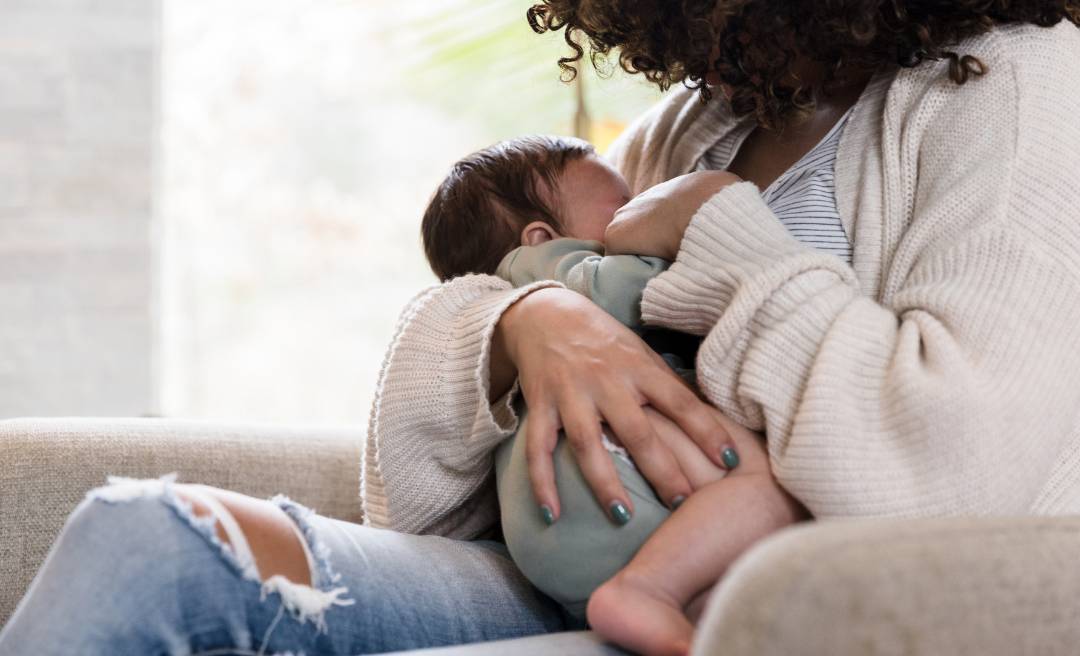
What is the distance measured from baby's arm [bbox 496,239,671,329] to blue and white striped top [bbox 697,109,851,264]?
0.16m

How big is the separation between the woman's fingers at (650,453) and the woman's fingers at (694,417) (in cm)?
2

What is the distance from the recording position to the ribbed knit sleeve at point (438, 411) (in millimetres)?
951

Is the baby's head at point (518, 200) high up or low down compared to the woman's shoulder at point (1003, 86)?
down

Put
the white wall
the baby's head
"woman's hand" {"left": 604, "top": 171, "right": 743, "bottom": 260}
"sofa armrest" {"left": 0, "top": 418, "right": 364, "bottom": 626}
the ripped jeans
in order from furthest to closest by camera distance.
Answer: the white wall
the baby's head
"sofa armrest" {"left": 0, "top": 418, "right": 364, "bottom": 626}
"woman's hand" {"left": 604, "top": 171, "right": 743, "bottom": 260}
the ripped jeans

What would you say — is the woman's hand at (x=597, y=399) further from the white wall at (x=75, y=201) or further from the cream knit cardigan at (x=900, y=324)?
the white wall at (x=75, y=201)

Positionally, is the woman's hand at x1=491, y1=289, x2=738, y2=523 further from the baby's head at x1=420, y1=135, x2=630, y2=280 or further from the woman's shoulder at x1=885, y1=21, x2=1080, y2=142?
the woman's shoulder at x1=885, y1=21, x2=1080, y2=142

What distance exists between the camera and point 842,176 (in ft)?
3.12

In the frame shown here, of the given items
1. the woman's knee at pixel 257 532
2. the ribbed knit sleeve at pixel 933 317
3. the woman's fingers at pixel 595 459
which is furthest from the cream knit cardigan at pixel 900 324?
the woman's knee at pixel 257 532

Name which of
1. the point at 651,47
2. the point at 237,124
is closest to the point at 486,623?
the point at 651,47

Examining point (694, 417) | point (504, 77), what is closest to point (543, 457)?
point (694, 417)

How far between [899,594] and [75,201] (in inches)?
85.9

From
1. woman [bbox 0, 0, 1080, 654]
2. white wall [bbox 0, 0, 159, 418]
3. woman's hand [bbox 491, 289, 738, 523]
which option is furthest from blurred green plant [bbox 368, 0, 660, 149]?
woman's hand [bbox 491, 289, 738, 523]

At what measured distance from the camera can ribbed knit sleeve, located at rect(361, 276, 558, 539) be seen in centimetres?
95

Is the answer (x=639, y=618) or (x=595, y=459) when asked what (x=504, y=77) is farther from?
(x=639, y=618)
